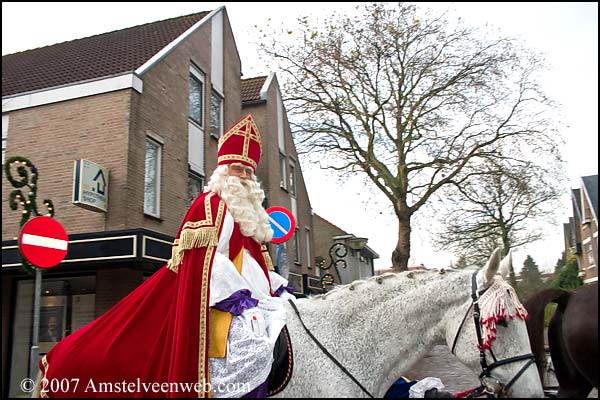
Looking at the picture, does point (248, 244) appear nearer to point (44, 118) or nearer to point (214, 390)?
point (214, 390)

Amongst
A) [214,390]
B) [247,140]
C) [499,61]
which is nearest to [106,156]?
[247,140]

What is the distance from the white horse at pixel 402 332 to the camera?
3.27m

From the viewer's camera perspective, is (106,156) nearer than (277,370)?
No

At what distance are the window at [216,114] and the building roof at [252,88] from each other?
184 inches

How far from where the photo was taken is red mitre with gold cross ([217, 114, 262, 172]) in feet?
14.6

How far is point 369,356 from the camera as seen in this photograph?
11.8ft

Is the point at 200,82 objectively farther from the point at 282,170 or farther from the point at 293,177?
the point at 293,177

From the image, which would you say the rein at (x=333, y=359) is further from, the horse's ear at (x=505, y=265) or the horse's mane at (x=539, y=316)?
the horse's mane at (x=539, y=316)

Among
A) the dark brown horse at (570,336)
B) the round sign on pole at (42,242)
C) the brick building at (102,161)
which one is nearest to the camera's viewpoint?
the dark brown horse at (570,336)

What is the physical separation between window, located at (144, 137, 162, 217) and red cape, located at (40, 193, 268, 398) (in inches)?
376

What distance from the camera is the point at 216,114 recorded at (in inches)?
696

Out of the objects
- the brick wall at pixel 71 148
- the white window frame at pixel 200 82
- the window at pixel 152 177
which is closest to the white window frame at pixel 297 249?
the white window frame at pixel 200 82

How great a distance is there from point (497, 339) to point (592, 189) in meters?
38.8

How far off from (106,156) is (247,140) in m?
8.71
